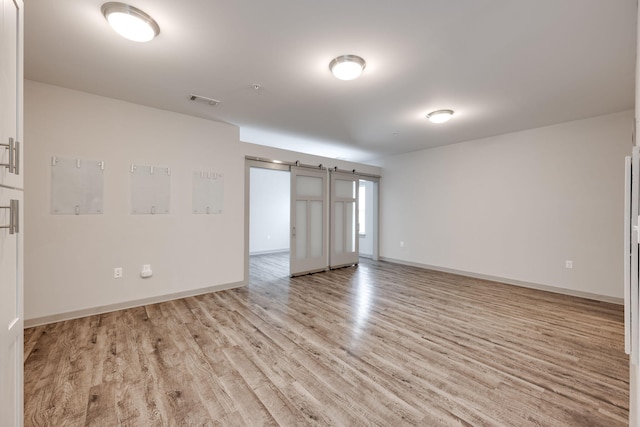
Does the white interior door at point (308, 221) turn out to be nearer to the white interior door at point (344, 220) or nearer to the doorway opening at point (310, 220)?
the doorway opening at point (310, 220)

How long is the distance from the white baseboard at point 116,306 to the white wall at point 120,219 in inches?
0.6

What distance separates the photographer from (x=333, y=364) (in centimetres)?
233

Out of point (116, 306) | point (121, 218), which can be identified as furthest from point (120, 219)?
point (116, 306)

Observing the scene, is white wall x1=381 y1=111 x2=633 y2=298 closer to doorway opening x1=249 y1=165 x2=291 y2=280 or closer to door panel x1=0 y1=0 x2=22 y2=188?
doorway opening x1=249 y1=165 x2=291 y2=280

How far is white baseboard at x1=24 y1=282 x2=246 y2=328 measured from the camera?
310 cm

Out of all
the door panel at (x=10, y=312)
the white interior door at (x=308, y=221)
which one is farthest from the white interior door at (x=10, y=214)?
the white interior door at (x=308, y=221)

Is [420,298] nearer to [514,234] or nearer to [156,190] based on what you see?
[514,234]

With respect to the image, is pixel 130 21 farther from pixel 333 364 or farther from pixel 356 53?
pixel 333 364

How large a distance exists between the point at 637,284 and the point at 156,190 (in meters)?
4.76

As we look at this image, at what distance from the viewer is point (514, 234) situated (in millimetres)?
4938

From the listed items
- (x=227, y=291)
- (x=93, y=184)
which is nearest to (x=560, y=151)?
(x=227, y=291)

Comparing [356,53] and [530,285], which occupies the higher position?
[356,53]

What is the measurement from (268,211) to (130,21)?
6.53m

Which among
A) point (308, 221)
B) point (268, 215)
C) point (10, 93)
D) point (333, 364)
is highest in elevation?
point (10, 93)
